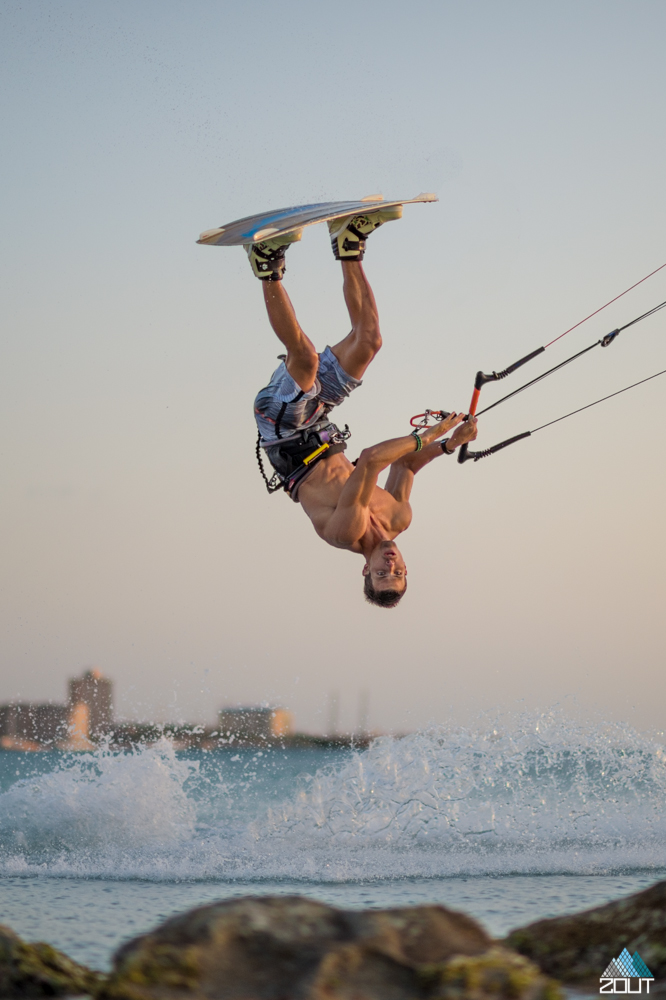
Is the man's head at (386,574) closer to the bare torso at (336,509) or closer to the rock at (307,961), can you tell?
the bare torso at (336,509)

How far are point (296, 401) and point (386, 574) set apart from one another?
4.76ft

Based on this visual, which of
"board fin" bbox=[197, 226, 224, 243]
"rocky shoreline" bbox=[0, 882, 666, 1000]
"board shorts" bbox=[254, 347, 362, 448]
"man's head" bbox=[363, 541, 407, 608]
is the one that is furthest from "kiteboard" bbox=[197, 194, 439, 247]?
"rocky shoreline" bbox=[0, 882, 666, 1000]

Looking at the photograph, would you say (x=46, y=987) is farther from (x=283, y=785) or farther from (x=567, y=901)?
(x=283, y=785)

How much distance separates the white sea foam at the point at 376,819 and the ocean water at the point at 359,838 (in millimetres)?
22

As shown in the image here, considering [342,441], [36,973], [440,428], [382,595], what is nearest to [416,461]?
[342,441]

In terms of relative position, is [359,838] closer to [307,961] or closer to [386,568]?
[386,568]

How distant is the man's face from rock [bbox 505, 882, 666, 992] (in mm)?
2885

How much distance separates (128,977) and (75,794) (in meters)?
8.40

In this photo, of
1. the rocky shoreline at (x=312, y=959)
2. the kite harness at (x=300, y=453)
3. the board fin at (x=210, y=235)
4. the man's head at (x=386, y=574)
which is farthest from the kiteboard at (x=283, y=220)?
the rocky shoreline at (x=312, y=959)

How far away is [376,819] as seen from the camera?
9773mm

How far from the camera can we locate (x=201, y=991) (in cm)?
335

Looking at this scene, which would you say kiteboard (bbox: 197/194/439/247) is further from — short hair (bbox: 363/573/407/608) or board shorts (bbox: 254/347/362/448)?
short hair (bbox: 363/573/407/608)

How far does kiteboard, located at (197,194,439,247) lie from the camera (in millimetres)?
6258

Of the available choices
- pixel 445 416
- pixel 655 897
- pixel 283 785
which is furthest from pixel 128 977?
pixel 283 785
